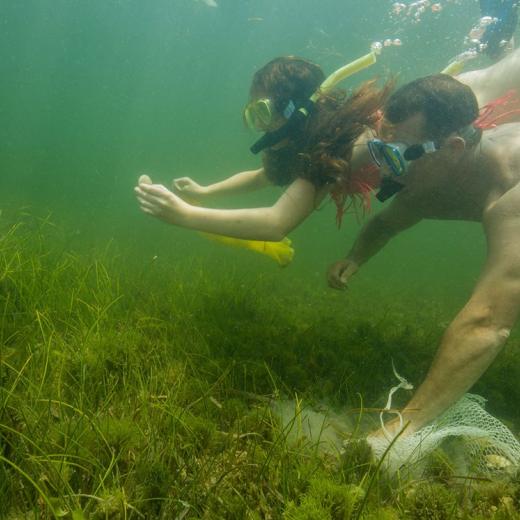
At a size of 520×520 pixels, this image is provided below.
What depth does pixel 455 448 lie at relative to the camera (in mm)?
2148

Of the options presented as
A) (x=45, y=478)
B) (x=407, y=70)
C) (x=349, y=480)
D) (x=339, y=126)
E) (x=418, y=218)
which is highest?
(x=407, y=70)

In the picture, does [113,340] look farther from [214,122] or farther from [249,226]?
[214,122]

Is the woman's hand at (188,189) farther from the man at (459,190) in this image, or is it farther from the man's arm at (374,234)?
the man at (459,190)

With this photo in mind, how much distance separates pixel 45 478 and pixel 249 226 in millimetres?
1873

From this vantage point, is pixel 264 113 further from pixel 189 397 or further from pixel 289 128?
pixel 189 397

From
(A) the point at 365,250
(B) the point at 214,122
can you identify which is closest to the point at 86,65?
(B) the point at 214,122

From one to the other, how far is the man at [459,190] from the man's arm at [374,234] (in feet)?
0.38

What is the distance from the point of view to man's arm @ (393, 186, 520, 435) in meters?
2.22

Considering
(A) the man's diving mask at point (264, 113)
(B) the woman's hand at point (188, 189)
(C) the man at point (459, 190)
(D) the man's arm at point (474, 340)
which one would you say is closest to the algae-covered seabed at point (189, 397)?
(D) the man's arm at point (474, 340)

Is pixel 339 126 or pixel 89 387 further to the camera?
pixel 339 126

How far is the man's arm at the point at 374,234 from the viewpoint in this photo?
400 centimetres

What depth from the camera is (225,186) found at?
4.64 metres

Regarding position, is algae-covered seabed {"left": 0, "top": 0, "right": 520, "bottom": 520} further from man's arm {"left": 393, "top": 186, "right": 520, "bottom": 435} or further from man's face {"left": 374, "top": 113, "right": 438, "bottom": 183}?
man's face {"left": 374, "top": 113, "right": 438, "bottom": 183}

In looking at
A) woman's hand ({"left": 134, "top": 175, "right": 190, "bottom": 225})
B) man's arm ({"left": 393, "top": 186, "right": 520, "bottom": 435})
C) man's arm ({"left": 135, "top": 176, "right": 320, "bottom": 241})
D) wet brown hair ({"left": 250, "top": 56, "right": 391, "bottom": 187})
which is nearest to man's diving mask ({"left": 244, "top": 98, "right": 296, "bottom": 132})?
wet brown hair ({"left": 250, "top": 56, "right": 391, "bottom": 187})
